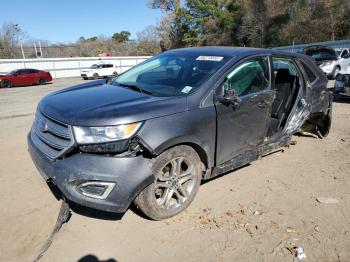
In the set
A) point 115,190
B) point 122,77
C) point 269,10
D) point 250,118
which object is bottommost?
point 115,190

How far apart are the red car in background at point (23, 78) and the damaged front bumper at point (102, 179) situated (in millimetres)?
24378

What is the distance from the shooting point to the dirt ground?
3.08 meters

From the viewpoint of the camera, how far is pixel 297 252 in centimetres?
309

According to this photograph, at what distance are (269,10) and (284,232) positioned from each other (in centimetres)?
4121

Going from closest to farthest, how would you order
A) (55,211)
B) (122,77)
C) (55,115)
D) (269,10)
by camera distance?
1. (55,115)
2. (55,211)
3. (122,77)
4. (269,10)

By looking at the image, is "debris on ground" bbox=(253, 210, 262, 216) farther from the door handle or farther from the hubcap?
the door handle

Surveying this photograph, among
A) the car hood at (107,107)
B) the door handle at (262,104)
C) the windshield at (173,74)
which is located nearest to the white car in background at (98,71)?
the windshield at (173,74)

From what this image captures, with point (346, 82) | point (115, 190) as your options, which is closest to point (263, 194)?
point (115, 190)

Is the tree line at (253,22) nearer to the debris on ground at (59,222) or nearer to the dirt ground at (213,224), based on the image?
the dirt ground at (213,224)

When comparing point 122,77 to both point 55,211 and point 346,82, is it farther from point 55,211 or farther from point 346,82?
point 346,82

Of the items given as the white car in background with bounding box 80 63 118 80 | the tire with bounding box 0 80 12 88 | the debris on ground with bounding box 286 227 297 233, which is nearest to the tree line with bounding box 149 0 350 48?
the white car in background with bounding box 80 63 118 80

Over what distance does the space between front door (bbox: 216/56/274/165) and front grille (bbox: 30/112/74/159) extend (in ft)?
5.36

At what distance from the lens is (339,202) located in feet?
13.3

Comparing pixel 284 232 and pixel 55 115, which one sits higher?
pixel 55 115
